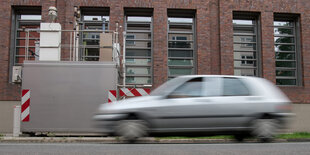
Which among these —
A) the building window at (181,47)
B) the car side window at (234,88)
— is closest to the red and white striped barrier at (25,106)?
the car side window at (234,88)

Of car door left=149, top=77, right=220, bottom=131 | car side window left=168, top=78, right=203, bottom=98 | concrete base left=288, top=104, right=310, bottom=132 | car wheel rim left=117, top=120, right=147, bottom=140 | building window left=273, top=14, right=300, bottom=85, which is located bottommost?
concrete base left=288, top=104, right=310, bottom=132

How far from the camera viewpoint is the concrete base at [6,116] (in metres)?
15.0

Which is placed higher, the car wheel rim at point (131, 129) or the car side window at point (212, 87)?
the car side window at point (212, 87)

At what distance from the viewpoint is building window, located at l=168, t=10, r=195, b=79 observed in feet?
54.8

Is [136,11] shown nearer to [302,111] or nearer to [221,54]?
[221,54]

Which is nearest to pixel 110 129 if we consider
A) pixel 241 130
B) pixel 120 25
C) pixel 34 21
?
pixel 241 130

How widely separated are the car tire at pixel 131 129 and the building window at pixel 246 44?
1105cm

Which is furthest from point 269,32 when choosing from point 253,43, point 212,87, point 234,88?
point 212,87

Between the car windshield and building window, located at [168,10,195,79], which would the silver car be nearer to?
the car windshield

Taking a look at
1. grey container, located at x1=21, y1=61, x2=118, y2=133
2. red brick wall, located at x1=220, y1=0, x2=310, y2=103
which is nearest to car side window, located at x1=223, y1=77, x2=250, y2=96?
grey container, located at x1=21, y1=61, x2=118, y2=133

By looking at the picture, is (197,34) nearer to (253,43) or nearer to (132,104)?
(253,43)

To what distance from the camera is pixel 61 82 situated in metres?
11.0

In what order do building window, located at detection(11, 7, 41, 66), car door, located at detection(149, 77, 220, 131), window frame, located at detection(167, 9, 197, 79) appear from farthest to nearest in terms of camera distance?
1. window frame, located at detection(167, 9, 197, 79)
2. building window, located at detection(11, 7, 41, 66)
3. car door, located at detection(149, 77, 220, 131)

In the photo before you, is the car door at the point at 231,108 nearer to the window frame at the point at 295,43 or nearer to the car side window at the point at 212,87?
the car side window at the point at 212,87
